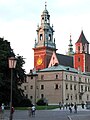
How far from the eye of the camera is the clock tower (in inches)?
5423

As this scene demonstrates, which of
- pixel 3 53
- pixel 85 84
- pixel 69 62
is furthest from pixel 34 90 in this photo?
pixel 3 53

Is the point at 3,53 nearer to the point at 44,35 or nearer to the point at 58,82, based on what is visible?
the point at 58,82

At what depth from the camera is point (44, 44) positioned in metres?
140

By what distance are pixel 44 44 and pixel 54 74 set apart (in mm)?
27386

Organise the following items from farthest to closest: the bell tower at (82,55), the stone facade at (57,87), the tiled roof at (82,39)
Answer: the tiled roof at (82,39)
the bell tower at (82,55)
the stone facade at (57,87)

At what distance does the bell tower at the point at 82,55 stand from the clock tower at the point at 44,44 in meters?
10.4

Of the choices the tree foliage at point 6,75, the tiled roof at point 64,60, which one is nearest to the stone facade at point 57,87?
the tiled roof at point 64,60

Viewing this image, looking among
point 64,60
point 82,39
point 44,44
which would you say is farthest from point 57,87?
point 82,39

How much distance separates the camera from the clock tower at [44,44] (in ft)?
452

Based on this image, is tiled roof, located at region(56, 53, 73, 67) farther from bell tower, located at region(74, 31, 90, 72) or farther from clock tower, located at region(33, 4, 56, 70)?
clock tower, located at region(33, 4, 56, 70)

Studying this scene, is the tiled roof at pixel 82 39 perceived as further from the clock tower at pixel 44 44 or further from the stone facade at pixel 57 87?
the stone facade at pixel 57 87

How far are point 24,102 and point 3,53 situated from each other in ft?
60.7

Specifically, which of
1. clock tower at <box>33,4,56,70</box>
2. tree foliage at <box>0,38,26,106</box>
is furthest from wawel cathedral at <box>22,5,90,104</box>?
tree foliage at <box>0,38,26,106</box>

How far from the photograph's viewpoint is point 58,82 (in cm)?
11381
